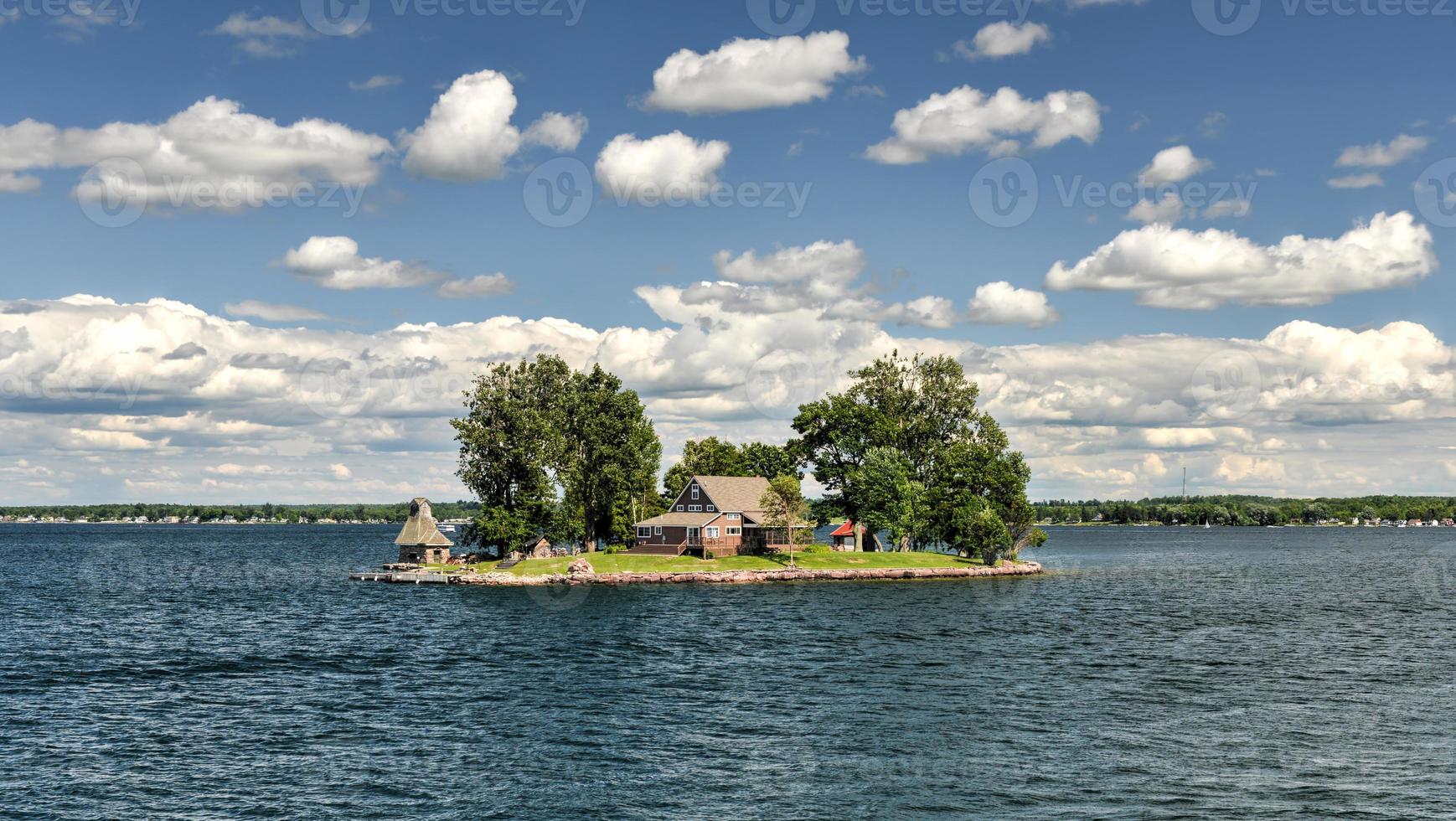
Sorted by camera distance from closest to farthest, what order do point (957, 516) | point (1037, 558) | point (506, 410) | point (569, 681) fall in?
1. point (569, 681)
2. point (506, 410)
3. point (957, 516)
4. point (1037, 558)

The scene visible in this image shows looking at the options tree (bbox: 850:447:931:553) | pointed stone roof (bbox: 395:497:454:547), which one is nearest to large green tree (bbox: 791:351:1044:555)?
tree (bbox: 850:447:931:553)

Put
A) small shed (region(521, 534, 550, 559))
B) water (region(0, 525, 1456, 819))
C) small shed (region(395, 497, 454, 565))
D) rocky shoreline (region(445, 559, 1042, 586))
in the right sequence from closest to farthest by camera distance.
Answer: water (region(0, 525, 1456, 819)) → rocky shoreline (region(445, 559, 1042, 586)) → small shed (region(521, 534, 550, 559)) → small shed (region(395, 497, 454, 565))

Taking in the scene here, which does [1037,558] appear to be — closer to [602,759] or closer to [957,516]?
[957,516]

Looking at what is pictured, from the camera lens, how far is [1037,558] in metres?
194

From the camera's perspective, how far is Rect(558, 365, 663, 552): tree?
130625 mm

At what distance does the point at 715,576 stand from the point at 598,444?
78.6 feet

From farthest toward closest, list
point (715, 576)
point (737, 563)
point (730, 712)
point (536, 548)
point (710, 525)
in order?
point (536, 548) → point (710, 525) → point (737, 563) → point (715, 576) → point (730, 712)

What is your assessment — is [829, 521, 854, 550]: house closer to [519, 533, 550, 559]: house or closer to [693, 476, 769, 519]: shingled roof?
[693, 476, 769, 519]: shingled roof

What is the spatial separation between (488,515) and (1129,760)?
97.7 meters

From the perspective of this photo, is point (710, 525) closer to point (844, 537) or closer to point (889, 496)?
point (889, 496)

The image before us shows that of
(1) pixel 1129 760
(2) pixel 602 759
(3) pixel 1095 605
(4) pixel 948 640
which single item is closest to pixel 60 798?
(2) pixel 602 759

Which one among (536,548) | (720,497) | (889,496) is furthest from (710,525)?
(889,496)

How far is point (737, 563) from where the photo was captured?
5074 inches

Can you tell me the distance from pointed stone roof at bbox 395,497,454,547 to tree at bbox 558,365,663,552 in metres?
21.7
